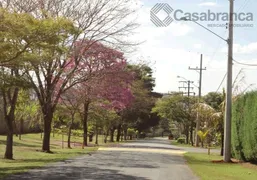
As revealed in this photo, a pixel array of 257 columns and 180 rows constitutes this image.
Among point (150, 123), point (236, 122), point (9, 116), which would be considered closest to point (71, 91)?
point (9, 116)

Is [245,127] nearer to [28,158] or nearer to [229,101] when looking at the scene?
[229,101]

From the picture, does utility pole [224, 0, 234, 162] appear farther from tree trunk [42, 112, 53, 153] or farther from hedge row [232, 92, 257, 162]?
tree trunk [42, 112, 53, 153]

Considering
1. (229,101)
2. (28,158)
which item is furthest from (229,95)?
(28,158)

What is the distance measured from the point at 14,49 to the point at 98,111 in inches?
1159

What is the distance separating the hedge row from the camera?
77.7ft

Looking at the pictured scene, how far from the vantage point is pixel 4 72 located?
1933 cm

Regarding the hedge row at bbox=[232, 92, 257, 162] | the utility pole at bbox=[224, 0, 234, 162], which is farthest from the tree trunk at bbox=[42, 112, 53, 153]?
the hedge row at bbox=[232, 92, 257, 162]

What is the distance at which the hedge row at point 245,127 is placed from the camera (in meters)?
23.7

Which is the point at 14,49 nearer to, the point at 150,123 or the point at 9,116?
the point at 9,116

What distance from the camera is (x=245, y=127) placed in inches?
1000

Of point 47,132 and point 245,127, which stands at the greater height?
point 245,127

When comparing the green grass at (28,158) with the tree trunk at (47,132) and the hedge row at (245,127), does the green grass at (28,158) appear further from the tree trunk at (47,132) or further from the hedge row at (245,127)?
the hedge row at (245,127)

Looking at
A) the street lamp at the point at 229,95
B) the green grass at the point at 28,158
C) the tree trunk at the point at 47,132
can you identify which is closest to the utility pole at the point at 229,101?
the street lamp at the point at 229,95

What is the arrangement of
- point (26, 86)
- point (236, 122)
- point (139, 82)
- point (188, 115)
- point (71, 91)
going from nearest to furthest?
point (26, 86) < point (236, 122) < point (71, 91) < point (139, 82) < point (188, 115)
